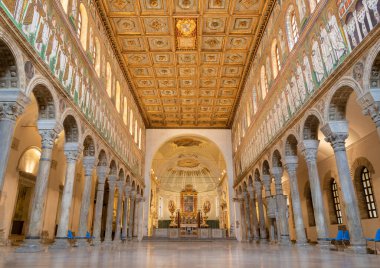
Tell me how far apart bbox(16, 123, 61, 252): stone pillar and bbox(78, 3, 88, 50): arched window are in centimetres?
487

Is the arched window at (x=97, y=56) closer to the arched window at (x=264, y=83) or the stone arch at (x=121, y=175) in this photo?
the stone arch at (x=121, y=175)

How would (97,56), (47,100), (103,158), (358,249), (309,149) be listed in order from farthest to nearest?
(103,158), (97,56), (309,149), (47,100), (358,249)

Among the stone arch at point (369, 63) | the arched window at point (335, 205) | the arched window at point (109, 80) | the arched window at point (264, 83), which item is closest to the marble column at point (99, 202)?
the arched window at point (109, 80)

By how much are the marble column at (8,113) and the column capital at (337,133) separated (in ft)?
29.9

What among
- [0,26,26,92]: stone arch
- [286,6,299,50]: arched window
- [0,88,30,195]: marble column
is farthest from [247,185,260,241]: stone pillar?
[0,26,26,92]: stone arch

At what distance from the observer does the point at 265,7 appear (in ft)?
49.9

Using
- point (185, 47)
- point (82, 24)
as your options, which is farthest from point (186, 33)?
point (82, 24)

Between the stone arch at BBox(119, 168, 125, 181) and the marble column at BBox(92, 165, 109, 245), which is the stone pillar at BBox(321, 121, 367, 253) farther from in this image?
the stone arch at BBox(119, 168, 125, 181)

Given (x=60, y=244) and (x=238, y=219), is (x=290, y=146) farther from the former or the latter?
(x=238, y=219)

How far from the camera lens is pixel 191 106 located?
26.3 meters

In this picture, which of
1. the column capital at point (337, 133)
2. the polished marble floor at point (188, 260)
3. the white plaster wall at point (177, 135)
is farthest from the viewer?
the white plaster wall at point (177, 135)

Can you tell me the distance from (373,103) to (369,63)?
1021mm

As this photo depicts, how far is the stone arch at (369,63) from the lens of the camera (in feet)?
23.8

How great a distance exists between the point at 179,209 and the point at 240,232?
17.5 metres
